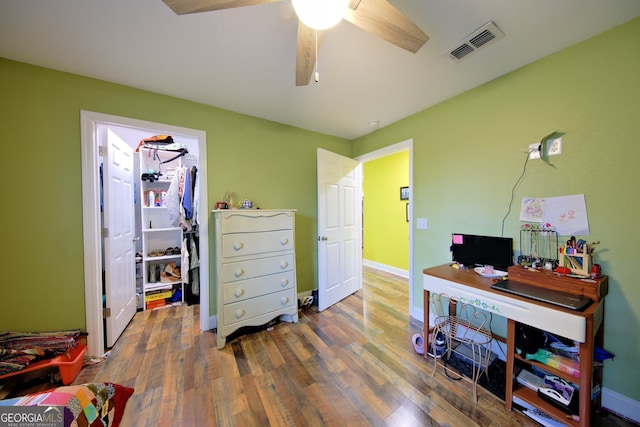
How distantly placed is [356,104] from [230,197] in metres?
1.68

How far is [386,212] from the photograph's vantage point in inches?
166

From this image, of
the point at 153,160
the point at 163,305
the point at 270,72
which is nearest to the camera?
the point at 270,72

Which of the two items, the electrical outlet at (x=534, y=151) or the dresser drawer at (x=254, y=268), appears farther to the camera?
the dresser drawer at (x=254, y=268)

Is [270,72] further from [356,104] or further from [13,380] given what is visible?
[13,380]

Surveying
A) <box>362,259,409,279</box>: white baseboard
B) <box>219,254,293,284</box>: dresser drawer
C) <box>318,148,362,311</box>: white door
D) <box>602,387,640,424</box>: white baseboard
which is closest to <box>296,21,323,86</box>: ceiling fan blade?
<box>318,148,362,311</box>: white door

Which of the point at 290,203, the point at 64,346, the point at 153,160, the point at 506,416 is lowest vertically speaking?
the point at 506,416

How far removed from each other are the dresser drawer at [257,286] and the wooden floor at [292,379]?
421 millimetres

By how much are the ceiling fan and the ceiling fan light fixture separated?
0.5 inches

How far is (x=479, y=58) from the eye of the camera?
1.59m

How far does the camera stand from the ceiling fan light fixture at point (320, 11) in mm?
846

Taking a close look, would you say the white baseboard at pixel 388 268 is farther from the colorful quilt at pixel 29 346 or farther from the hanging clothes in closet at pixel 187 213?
the colorful quilt at pixel 29 346

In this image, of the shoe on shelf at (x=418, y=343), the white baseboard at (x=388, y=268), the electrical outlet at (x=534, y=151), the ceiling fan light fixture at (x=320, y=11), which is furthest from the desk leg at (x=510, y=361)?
the white baseboard at (x=388, y=268)

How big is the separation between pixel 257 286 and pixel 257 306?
0.20 metres

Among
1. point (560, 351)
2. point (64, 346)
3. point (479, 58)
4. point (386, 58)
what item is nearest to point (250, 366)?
point (64, 346)
